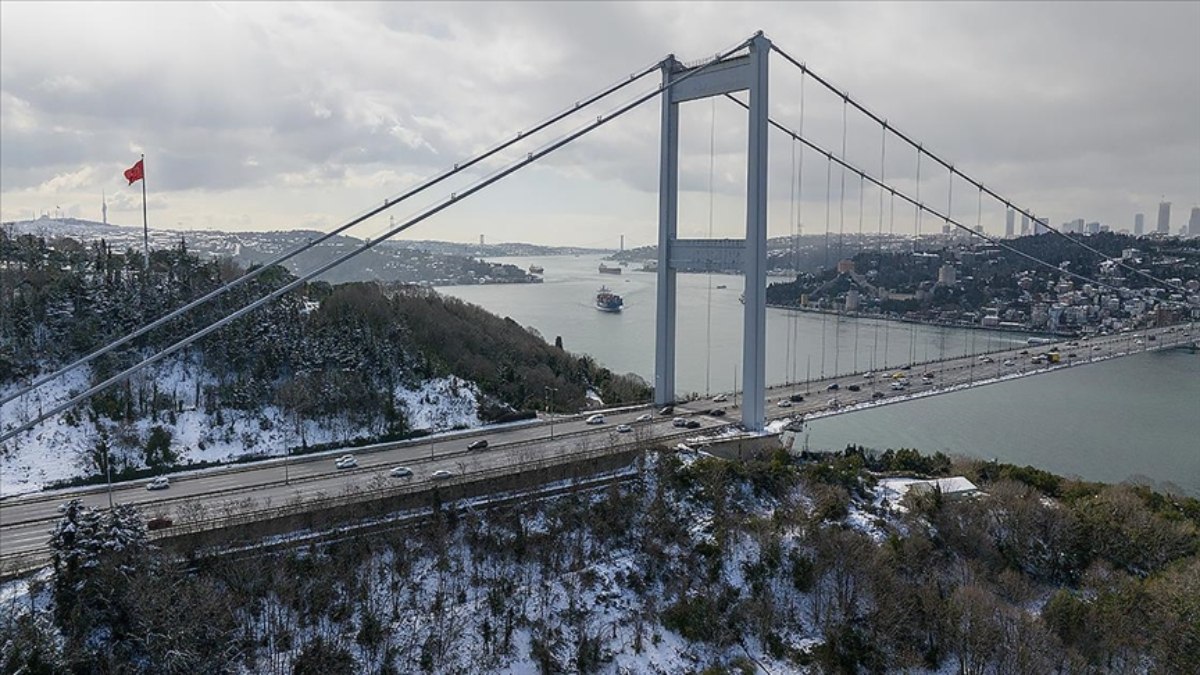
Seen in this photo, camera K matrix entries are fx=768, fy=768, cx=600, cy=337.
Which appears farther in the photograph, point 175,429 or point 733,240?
point 733,240

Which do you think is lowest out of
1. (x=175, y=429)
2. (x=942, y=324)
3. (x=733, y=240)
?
(x=175, y=429)

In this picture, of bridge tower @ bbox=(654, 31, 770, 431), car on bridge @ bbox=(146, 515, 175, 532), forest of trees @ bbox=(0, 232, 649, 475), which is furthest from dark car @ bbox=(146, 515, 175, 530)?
bridge tower @ bbox=(654, 31, 770, 431)

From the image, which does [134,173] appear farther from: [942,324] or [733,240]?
[942,324]

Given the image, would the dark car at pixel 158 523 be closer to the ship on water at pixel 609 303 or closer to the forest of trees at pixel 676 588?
the forest of trees at pixel 676 588

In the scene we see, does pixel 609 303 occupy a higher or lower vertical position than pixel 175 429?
higher

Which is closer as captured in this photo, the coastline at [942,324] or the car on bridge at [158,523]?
the car on bridge at [158,523]

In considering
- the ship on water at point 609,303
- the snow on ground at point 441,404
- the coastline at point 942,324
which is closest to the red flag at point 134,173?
the snow on ground at point 441,404

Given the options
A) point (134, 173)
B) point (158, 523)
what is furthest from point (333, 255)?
point (158, 523)
